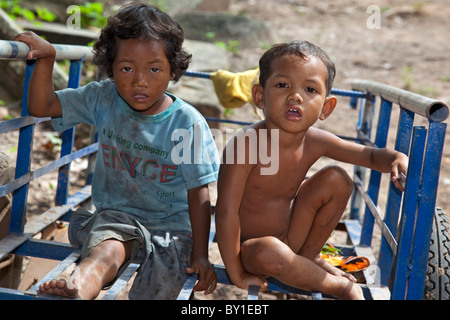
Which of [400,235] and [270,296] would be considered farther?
[270,296]

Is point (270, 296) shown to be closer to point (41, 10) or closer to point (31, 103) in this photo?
point (31, 103)

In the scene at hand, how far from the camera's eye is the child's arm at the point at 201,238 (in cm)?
211

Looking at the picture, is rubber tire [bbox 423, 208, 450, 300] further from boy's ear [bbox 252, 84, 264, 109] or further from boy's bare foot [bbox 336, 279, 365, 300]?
boy's ear [bbox 252, 84, 264, 109]

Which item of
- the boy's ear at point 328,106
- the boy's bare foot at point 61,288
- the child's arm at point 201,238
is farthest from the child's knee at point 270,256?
the boy's bare foot at point 61,288

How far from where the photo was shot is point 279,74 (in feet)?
6.78

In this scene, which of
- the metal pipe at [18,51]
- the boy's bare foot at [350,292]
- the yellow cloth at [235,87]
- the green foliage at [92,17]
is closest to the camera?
the metal pipe at [18,51]

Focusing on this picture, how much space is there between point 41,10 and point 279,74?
19.0 ft

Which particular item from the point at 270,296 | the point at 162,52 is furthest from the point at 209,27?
the point at 162,52

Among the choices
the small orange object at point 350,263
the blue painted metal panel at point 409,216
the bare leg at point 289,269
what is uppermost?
the blue painted metal panel at point 409,216

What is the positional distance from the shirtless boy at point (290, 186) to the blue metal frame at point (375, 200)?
0.36 ft

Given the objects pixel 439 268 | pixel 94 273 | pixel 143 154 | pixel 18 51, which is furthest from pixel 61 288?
pixel 439 268

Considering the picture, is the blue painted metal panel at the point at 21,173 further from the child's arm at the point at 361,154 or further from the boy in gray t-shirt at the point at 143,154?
the child's arm at the point at 361,154

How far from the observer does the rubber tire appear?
2275mm

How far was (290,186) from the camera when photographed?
2252 mm
